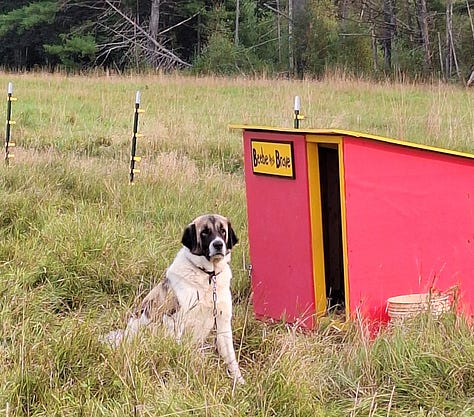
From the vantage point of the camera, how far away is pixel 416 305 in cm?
488

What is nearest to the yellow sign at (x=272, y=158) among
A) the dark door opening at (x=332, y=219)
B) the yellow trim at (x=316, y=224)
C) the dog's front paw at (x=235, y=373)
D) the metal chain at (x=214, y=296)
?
the yellow trim at (x=316, y=224)

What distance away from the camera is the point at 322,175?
6082mm

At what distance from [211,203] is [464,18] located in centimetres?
2357

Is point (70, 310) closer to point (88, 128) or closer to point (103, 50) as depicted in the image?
point (88, 128)

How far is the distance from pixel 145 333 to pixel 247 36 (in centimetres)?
3406

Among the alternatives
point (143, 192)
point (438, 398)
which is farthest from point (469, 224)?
point (143, 192)

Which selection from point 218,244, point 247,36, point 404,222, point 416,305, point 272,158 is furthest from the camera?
point 247,36

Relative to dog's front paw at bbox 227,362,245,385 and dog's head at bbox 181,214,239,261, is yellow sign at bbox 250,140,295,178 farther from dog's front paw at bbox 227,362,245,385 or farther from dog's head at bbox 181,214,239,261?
dog's front paw at bbox 227,362,245,385

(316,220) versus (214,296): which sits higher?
(316,220)

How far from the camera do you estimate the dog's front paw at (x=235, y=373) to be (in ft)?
13.8

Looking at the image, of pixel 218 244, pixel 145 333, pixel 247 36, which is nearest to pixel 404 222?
pixel 218 244

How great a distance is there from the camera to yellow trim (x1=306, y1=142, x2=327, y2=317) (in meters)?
5.20

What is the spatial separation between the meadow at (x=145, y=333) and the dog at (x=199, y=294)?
0.18 metres

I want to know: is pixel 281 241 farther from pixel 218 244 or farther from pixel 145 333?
pixel 145 333
